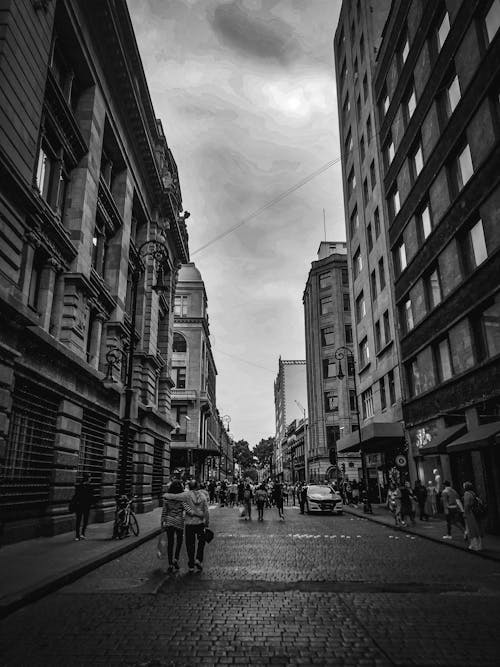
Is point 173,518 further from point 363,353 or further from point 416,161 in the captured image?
point 363,353

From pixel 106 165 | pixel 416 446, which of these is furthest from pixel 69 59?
pixel 416 446

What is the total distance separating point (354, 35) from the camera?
41.5 metres

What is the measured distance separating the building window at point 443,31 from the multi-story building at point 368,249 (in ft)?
31.1

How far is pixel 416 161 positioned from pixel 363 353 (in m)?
16.0

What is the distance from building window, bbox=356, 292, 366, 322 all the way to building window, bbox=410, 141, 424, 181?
12592mm

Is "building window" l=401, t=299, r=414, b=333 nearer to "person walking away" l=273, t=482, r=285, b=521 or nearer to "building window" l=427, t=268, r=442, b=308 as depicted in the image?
"building window" l=427, t=268, r=442, b=308

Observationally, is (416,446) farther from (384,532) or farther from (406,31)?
(406,31)

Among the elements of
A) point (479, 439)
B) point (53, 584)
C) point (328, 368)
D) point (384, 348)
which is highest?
point (328, 368)

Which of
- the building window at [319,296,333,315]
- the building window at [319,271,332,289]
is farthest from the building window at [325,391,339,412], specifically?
the building window at [319,271,332,289]

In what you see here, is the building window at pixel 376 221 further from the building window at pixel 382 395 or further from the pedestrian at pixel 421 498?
the pedestrian at pixel 421 498

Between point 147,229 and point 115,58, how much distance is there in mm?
10614

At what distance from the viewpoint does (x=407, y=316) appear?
91.0 feet

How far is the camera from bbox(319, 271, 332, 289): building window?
69.8m

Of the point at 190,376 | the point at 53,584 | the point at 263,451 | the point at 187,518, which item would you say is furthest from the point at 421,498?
the point at 263,451
